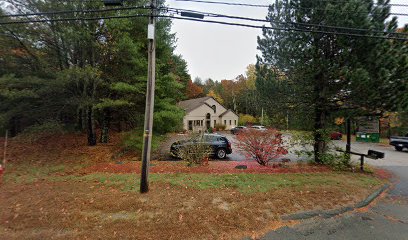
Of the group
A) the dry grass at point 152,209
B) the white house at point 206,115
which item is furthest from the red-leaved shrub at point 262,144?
the white house at point 206,115

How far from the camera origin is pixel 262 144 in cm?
830

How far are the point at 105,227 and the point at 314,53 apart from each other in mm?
8227

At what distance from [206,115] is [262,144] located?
1106 inches

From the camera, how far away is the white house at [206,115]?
3419 cm

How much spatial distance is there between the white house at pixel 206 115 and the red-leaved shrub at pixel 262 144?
23621 millimetres

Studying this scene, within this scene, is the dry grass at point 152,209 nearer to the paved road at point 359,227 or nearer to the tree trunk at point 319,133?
the paved road at point 359,227

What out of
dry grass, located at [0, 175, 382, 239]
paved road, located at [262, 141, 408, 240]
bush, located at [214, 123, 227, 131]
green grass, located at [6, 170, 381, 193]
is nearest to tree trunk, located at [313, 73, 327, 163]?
green grass, located at [6, 170, 381, 193]

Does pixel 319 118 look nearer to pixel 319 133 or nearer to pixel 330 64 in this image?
pixel 319 133

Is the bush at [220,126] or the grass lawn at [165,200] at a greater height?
the bush at [220,126]

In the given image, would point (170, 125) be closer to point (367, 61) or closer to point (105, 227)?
point (105, 227)

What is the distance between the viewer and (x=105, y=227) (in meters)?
3.81

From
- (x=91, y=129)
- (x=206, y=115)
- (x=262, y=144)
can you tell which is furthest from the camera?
(x=206, y=115)

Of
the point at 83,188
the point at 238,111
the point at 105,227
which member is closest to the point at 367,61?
the point at 105,227

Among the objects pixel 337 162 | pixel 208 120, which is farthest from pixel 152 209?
pixel 208 120
